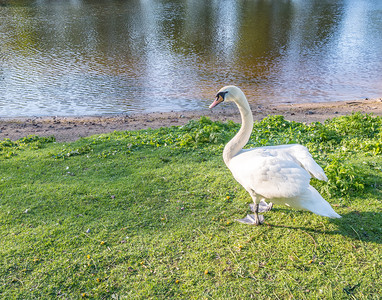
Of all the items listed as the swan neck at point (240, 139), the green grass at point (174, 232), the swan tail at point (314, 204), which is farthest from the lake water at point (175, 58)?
the swan tail at point (314, 204)

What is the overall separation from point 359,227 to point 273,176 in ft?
4.79

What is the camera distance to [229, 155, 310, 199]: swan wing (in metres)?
3.92

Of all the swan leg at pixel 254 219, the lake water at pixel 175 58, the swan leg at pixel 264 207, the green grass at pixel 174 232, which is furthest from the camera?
the lake water at pixel 175 58

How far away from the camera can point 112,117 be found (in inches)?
455

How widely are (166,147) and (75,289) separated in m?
3.83

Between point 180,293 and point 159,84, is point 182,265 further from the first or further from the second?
point 159,84

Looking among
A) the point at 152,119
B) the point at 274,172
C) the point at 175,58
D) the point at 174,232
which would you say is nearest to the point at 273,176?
the point at 274,172

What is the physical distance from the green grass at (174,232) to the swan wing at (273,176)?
2.47 ft

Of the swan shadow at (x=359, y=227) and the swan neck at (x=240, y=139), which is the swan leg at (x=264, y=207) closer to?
the swan shadow at (x=359, y=227)

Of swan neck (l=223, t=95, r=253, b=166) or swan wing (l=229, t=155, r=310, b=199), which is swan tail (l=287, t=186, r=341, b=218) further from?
swan neck (l=223, t=95, r=253, b=166)

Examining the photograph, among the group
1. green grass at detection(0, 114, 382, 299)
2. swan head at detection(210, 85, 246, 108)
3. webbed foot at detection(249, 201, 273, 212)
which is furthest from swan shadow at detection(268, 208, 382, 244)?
swan head at detection(210, 85, 246, 108)

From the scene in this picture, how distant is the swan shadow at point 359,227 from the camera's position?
427cm

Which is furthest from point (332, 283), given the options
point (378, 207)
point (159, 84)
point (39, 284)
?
point (159, 84)

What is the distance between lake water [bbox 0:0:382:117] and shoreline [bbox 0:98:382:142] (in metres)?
0.93
